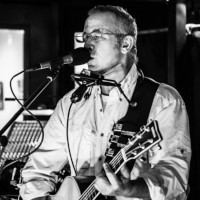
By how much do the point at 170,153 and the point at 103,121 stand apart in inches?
20.0

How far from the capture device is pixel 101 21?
2648 mm

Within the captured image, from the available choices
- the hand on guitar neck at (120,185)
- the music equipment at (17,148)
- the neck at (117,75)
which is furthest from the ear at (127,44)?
the music equipment at (17,148)

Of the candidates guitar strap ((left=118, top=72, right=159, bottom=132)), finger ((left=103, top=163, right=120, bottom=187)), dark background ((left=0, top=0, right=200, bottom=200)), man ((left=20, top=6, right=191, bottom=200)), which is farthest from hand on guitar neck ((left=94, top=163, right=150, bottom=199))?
dark background ((left=0, top=0, right=200, bottom=200))

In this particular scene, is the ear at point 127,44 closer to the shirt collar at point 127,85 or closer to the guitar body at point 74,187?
the shirt collar at point 127,85

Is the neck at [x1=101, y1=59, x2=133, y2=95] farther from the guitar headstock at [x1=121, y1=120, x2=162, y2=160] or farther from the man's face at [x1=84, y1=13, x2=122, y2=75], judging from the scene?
the guitar headstock at [x1=121, y1=120, x2=162, y2=160]

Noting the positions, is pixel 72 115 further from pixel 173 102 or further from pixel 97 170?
pixel 173 102

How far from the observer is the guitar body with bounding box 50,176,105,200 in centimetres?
232

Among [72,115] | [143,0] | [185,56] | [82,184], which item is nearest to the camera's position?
[82,184]

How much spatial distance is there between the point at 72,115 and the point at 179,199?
2.88 ft

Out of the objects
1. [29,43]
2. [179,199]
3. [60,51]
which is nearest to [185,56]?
[60,51]

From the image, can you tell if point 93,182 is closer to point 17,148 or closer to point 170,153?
point 170,153

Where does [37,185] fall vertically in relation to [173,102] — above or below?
below

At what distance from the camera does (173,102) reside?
94.7 inches

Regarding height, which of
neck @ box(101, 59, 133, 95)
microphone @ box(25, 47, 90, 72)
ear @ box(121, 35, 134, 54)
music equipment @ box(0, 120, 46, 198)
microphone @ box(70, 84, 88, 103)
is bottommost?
music equipment @ box(0, 120, 46, 198)
